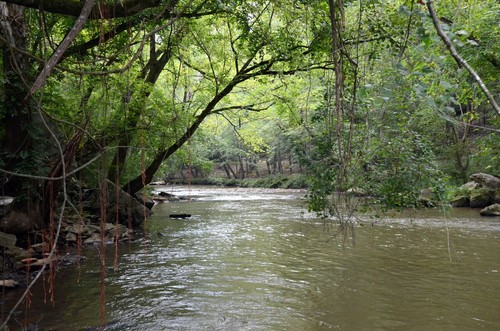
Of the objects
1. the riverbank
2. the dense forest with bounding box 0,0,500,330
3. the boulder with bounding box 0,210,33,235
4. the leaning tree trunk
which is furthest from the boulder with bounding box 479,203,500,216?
the riverbank

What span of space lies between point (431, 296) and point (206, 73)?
10638 millimetres

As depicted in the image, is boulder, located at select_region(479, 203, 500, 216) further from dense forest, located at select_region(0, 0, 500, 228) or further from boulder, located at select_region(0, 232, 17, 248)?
boulder, located at select_region(0, 232, 17, 248)

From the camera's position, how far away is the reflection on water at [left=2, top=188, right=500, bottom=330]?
18.9ft

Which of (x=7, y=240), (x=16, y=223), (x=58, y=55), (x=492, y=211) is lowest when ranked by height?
(x=7, y=240)

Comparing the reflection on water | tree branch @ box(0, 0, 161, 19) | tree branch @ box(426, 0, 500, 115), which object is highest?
tree branch @ box(0, 0, 161, 19)

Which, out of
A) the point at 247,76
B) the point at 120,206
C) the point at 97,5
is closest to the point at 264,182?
the point at 120,206

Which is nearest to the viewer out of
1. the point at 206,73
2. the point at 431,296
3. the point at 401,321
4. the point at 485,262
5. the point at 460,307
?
the point at 401,321

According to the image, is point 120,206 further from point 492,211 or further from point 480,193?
point 480,193

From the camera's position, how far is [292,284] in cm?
754


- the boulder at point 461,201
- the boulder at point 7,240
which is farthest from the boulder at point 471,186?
the boulder at point 7,240

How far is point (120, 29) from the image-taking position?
7.71 metres

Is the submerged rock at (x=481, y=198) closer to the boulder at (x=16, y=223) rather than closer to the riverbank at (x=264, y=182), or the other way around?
the riverbank at (x=264, y=182)

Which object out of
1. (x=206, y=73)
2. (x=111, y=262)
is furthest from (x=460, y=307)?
(x=206, y=73)

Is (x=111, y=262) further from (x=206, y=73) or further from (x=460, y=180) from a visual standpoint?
(x=460, y=180)
